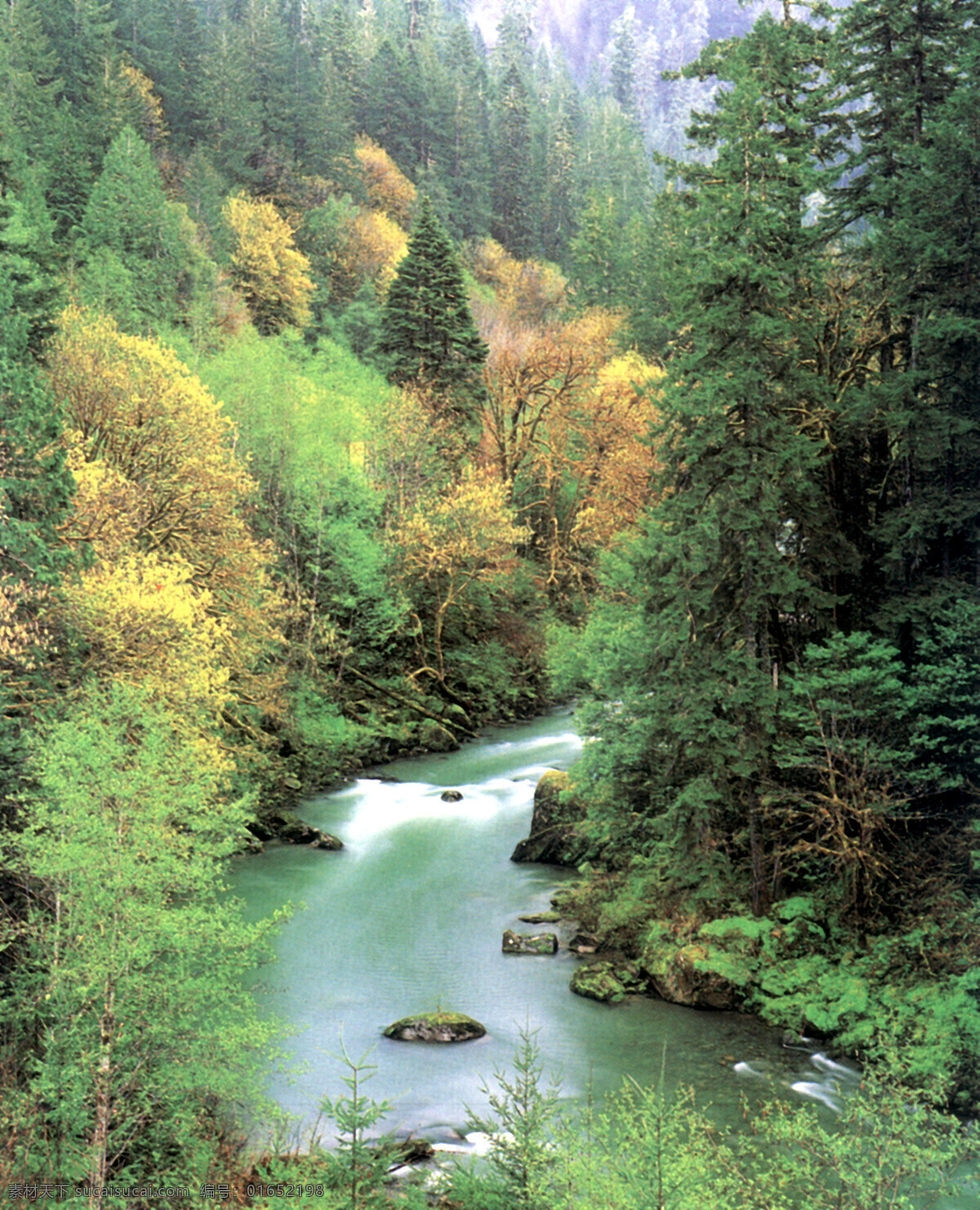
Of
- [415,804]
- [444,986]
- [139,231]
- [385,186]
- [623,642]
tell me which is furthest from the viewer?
[385,186]

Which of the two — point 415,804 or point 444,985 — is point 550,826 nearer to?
point 415,804

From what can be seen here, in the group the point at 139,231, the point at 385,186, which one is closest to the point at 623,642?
the point at 139,231

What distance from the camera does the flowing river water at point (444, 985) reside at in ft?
46.9

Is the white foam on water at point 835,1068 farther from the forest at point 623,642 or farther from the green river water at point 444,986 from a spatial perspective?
the forest at point 623,642

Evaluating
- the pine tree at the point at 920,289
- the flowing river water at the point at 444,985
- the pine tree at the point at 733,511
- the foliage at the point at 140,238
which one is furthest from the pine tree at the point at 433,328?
the pine tree at the point at 920,289

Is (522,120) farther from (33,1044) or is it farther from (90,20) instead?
(33,1044)

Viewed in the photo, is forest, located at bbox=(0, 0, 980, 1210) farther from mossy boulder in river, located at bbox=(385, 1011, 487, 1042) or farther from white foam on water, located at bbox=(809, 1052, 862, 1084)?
mossy boulder in river, located at bbox=(385, 1011, 487, 1042)

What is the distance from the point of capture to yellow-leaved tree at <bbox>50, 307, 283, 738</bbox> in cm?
1719

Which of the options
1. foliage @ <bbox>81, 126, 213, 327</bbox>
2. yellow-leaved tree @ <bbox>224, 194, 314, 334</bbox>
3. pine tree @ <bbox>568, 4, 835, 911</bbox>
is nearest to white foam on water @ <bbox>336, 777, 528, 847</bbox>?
pine tree @ <bbox>568, 4, 835, 911</bbox>

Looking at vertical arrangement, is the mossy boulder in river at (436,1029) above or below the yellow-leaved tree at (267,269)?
below

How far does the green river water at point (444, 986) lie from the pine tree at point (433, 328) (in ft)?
61.3

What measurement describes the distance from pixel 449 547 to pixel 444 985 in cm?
1882

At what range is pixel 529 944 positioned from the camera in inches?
750

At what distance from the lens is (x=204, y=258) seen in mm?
45312
